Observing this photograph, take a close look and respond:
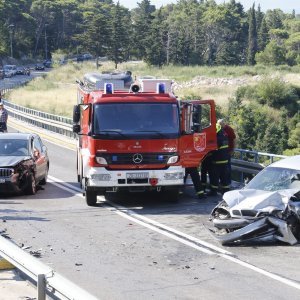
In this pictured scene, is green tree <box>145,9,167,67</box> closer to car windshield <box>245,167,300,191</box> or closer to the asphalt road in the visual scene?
the asphalt road

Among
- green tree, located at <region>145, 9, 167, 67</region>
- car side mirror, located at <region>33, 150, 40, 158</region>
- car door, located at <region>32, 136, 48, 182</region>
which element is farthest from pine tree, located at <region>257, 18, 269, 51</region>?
car side mirror, located at <region>33, 150, 40, 158</region>

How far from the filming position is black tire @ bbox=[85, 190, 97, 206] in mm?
14902

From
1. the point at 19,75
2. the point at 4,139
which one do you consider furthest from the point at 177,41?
the point at 4,139

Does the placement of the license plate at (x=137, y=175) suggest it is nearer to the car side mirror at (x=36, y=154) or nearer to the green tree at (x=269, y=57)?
the car side mirror at (x=36, y=154)

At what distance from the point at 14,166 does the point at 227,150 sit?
484cm

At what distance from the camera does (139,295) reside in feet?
26.7

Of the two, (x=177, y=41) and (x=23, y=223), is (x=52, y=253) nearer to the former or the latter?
(x=23, y=223)

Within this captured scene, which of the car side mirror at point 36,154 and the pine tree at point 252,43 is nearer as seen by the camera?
the car side mirror at point 36,154

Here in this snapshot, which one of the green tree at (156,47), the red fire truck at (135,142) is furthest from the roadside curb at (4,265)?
the green tree at (156,47)

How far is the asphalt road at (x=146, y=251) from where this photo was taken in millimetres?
8492

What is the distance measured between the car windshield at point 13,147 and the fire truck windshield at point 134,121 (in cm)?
326

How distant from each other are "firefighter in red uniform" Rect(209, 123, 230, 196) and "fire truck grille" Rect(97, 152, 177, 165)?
1.69 meters

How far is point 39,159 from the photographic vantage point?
17.6 meters

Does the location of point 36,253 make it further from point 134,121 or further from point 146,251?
point 134,121
